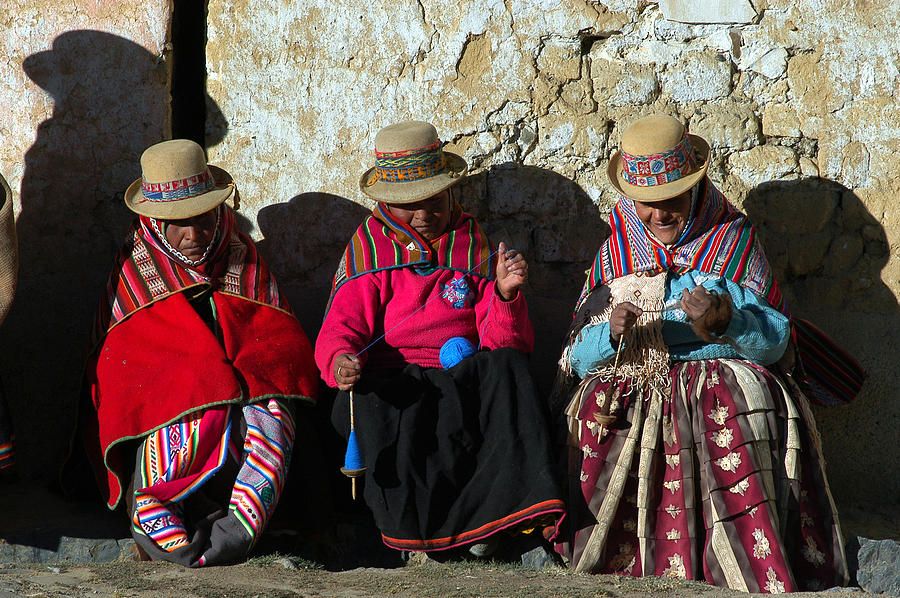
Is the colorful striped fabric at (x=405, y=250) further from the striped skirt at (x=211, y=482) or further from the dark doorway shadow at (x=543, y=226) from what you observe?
the striped skirt at (x=211, y=482)

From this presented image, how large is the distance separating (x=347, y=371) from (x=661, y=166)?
1.38 m

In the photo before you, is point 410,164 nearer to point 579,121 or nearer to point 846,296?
point 579,121

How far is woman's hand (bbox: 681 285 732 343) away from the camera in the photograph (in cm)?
419

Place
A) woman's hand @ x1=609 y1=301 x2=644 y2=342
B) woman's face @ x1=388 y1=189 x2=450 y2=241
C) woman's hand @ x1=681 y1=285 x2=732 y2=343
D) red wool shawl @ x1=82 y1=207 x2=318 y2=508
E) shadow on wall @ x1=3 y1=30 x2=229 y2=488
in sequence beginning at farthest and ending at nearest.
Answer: shadow on wall @ x1=3 y1=30 x2=229 y2=488 → woman's face @ x1=388 y1=189 x2=450 y2=241 → red wool shawl @ x1=82 y1=207 x2=318 y2=508 → woman's hand @ x1=609 y1=301 x2=644 y2=342 → woman's hand @ x1=681 y1=285 x2=732 y2=343

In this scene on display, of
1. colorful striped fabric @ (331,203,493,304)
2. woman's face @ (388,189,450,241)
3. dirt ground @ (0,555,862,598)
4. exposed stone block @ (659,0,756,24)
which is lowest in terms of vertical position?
dirt ground @ (0,555,862,598)

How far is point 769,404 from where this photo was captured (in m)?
4.34

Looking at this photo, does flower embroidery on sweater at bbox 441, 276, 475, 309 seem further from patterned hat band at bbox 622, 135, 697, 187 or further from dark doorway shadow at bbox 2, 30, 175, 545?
dark doorway shadow at bbox 2, 30, 175, 545

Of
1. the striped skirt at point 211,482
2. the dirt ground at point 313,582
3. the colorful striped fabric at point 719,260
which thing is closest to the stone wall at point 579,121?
the colorful striped fabric at point 719,260

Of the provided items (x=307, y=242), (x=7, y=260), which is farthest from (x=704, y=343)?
(x=7, y=260)

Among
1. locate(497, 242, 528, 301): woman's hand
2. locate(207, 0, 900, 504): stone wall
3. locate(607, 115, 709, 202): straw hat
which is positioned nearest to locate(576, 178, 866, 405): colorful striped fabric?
locate(607, 115, 709, 202): straw hat

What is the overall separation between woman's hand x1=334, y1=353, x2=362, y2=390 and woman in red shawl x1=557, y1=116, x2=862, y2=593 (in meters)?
0.81

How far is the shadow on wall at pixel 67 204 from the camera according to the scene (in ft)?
17.5

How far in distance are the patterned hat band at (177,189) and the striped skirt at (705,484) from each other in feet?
5.41

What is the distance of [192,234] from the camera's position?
480 centimetres
